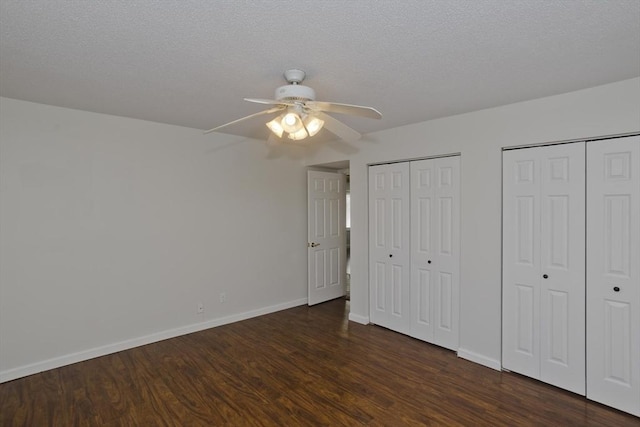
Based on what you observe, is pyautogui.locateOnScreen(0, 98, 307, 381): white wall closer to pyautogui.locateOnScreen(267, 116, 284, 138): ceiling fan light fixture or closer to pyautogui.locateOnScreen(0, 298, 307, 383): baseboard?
pyautogui.locateOnScreen(0, 298, 307, 383): baseboard

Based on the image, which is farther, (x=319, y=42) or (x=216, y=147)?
(x=216, y=147)

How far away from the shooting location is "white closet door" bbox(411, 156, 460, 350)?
3318 mm

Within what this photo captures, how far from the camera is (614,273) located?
7.88 feet

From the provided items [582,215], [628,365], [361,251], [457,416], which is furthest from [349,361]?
[582,215]

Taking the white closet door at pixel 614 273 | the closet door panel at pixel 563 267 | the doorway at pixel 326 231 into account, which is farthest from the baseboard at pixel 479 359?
the doorway at pixel 326 231

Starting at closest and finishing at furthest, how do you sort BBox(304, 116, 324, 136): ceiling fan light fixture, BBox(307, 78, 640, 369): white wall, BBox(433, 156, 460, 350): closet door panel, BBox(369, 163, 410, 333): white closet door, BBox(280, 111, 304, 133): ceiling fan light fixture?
BBox(280, 111, 304, 133): ceiling fan light fixture < BBox(304, 116, 324, 136): ceiling fan light fixture < BBox(307, 78, 640, 369): white wall < BBox(433, 156, 460, 350): closet door panel < BBox(369, 163, 410, 333): white closet door

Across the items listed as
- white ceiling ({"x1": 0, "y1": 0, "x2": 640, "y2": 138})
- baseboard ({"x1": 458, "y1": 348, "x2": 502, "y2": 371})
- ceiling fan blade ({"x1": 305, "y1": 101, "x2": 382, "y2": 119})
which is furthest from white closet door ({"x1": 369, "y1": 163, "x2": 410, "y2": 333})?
ceiling fan blade ({"x1": 305, "y1": 101, "x2": 382, "y2": 119})

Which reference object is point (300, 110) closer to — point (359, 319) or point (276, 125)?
point (276, 125)

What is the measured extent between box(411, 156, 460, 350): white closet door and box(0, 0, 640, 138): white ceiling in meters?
0.87

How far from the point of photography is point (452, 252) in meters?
3.34

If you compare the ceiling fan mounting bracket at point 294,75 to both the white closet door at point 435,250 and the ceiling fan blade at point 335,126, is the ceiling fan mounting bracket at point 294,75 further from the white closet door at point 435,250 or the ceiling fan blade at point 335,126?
the white closet door at point 435,250

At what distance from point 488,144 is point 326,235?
271 centimetres

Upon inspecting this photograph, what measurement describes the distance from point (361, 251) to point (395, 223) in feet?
2.08

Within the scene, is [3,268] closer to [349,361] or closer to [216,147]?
[216,147]
